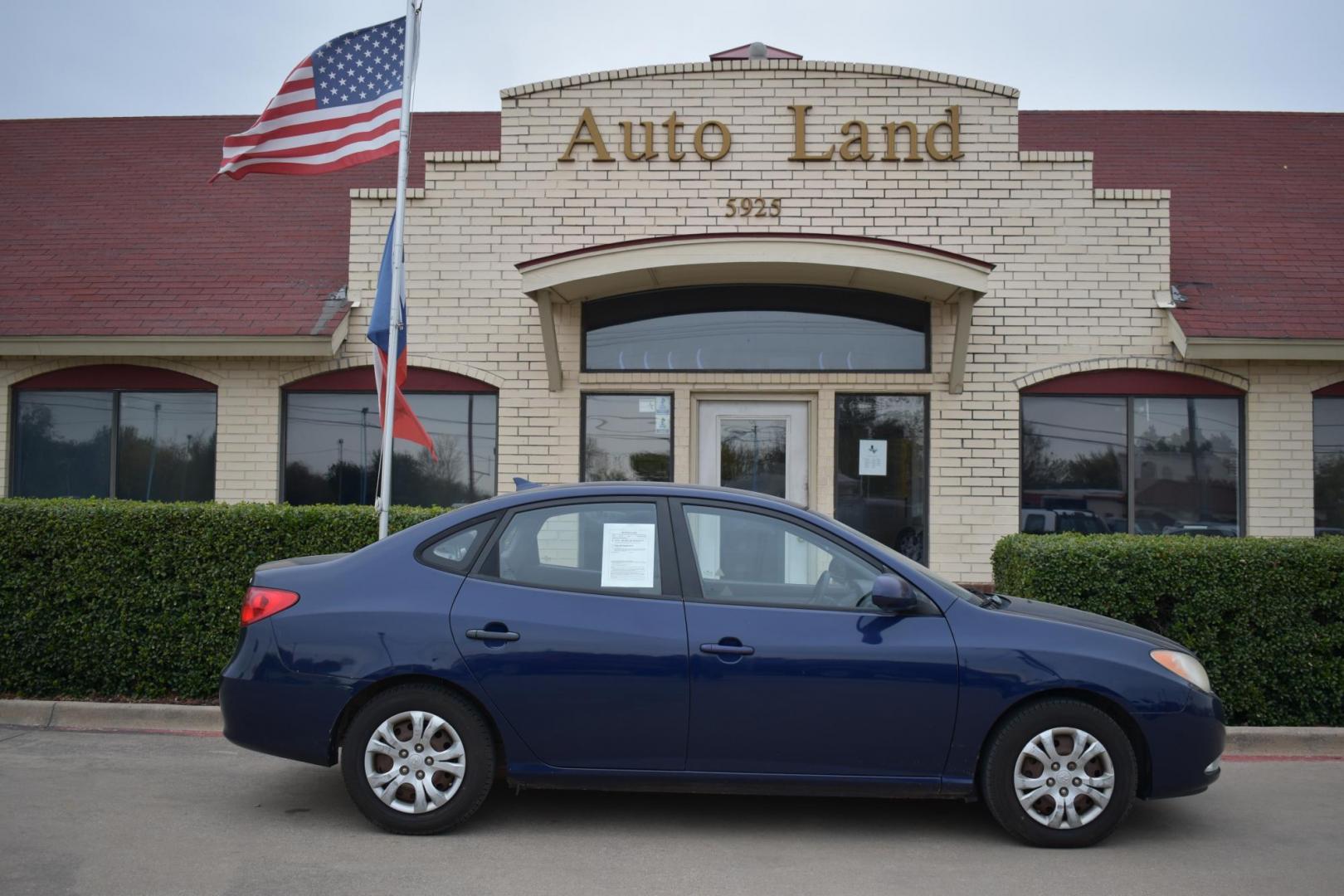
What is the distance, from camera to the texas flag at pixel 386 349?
27.4 ft

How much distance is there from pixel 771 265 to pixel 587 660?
16.9 ft

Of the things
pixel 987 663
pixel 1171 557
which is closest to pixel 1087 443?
pixel 1171 557

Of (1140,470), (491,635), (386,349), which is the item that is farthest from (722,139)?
(491,635)

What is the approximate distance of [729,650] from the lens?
511cm

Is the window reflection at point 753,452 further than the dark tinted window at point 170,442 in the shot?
No

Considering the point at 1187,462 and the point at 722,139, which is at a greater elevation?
the point at 722,139

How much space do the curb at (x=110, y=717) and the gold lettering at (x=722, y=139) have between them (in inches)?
246

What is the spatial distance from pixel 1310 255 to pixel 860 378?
15.0ft

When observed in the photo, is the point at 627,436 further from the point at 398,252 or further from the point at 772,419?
the point at 398,252

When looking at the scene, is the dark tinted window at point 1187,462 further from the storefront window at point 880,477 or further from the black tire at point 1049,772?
the black tire at point 1049,772

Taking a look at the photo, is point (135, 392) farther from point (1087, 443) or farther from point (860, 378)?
point (1087, 443)

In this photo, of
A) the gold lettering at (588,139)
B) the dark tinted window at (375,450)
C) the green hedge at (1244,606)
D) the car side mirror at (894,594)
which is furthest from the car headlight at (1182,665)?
the gold lettering at (588,139)

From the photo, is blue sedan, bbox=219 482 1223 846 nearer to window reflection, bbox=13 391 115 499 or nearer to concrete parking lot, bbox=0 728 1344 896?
concrete parking lot, bbox=0 728 1344 896

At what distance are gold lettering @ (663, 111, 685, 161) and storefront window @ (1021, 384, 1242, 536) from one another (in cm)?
398
